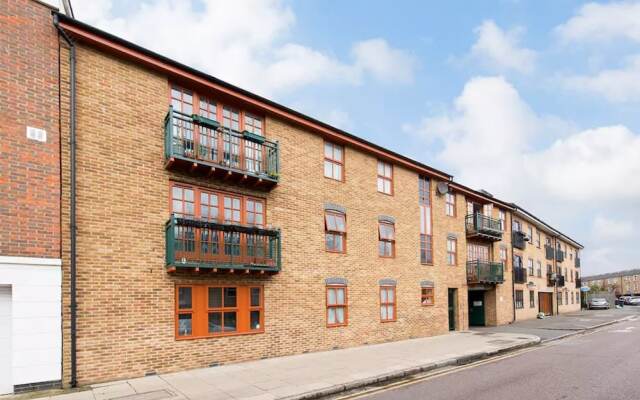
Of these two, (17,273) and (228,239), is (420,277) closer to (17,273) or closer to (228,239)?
(228,239)

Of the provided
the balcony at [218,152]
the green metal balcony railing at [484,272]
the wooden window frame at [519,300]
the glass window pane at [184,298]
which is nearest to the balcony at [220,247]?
the glass window pane at [184,298]

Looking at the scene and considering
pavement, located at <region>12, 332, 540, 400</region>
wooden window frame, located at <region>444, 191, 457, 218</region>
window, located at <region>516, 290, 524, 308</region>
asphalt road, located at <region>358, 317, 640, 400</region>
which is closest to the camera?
pavement, located at <region>12, 332, 540, 400</region>

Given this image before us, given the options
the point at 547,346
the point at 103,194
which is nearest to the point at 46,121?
the point at 103,194

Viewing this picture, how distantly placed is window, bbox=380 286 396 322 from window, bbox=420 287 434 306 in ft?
6.83

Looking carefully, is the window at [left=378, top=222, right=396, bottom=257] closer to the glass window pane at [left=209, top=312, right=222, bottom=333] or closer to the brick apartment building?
the brick apartment building

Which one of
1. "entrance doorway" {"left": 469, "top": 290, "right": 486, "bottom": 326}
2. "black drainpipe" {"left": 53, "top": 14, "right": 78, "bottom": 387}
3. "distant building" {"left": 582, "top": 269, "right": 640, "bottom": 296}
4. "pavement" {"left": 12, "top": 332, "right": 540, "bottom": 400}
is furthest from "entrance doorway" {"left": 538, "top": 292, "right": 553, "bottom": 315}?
"distant building" {"left": 582, "top": 269, "right": 640, "bottom": 296}

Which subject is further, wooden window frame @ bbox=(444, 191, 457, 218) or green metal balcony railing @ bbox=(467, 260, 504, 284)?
green metal balcony railing @ bbox=(467, 260, 504, 284)

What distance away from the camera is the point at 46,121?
8.66m

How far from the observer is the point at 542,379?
9805mm

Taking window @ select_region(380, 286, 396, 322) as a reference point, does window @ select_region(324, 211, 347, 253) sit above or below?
above

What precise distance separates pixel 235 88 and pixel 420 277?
36.8ft

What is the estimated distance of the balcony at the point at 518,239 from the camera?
2863 centimetres

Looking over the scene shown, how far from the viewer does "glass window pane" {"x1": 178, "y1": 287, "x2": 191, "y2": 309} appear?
10.3m

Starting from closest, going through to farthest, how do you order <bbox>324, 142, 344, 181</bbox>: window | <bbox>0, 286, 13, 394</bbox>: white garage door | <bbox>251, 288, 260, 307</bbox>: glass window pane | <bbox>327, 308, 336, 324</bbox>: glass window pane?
<bbox>0, 286, 13, 394</bbox>: white garage door < <bbox>251, 288, 260, 307</bbox>: glass window pane < <bbox>327, 308, 336, 324</bbox>: glass window pane < <bbox>324, 142, 344, 181</bbox>: window
